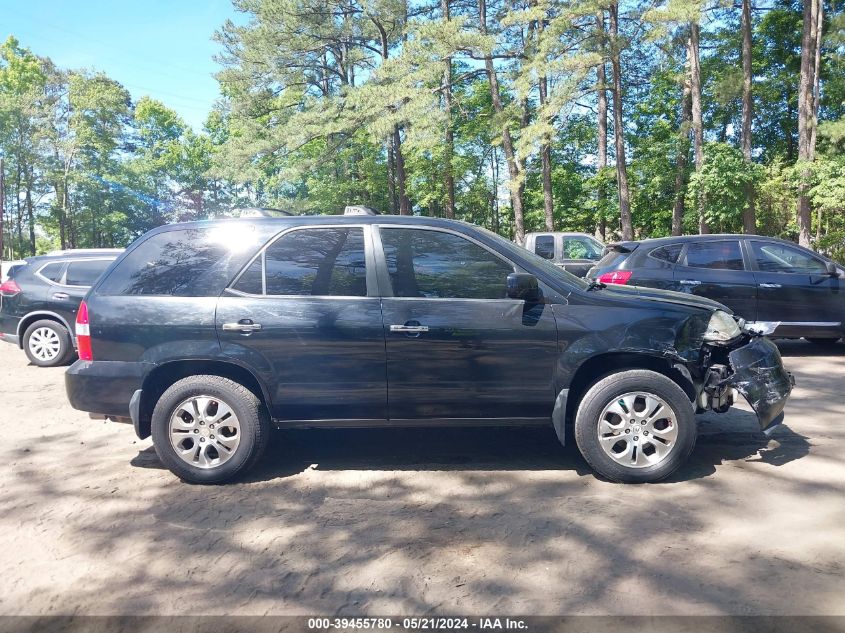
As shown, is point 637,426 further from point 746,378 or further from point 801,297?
point 801,297

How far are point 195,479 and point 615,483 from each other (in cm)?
289

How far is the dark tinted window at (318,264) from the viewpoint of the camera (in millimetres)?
4484

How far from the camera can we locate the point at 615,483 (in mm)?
4281

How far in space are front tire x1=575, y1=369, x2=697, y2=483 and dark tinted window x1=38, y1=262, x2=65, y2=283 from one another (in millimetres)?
8735

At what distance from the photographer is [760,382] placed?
174 inches

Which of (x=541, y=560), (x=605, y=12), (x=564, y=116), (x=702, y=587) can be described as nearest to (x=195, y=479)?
(x=541, y=560)

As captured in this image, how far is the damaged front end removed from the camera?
4406mm

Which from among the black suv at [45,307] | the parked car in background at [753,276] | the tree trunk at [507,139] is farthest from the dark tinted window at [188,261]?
the tree trunk at [507,139]

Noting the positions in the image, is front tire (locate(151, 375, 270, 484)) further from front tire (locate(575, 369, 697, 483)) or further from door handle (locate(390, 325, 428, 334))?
front tire (locate(575, 369, 697, 483))

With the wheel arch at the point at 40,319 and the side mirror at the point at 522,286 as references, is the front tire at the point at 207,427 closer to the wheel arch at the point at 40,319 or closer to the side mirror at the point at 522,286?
the side mirror at the point at 522,286

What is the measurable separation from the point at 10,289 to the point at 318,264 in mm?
7599

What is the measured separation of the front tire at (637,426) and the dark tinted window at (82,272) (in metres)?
8.28

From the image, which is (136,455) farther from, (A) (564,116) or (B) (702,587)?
(A) (564,116)

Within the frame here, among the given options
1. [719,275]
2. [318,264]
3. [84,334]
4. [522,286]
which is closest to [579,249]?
[719,275]
